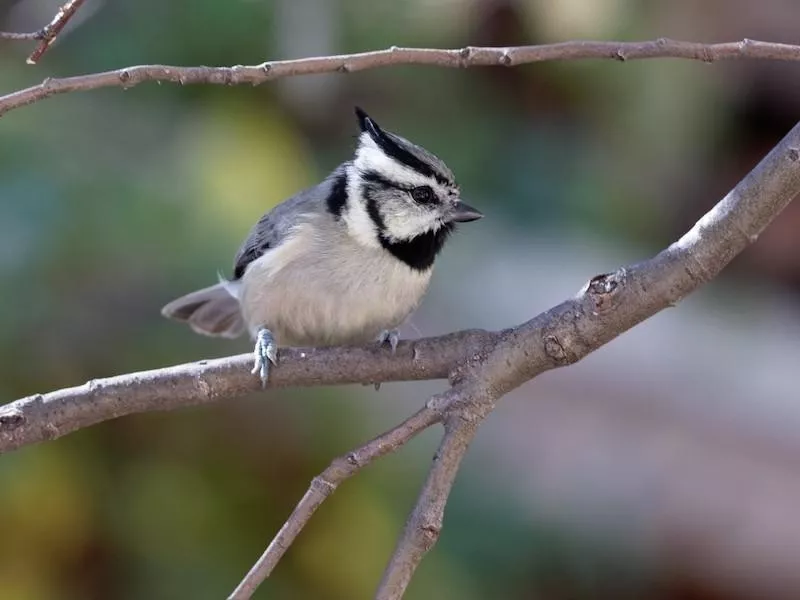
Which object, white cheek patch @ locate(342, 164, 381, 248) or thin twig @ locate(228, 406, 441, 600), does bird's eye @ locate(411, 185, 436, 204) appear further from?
thin twig @ locate(228, 406, 441, 600)

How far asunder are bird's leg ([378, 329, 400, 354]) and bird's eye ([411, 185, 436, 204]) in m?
0.26

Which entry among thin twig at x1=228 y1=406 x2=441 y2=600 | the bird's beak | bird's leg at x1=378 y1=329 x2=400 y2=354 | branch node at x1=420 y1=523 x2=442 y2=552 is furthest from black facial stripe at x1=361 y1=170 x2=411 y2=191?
branch node at x1=420 y1=523 x2=442 y2=552

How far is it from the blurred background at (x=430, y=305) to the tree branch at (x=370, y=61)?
100cm

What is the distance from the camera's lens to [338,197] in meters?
2.10

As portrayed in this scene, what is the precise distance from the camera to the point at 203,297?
2373mm

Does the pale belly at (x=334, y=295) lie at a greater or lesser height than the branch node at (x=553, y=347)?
greater

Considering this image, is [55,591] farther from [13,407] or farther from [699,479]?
[699,479]

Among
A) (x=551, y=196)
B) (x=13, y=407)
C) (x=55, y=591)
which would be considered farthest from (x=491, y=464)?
(x=13, y=407)

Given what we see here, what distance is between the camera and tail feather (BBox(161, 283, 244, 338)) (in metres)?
2.35

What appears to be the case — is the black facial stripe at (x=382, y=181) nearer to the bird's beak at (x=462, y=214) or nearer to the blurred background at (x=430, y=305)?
the bird's beak at (x=462, y=214)

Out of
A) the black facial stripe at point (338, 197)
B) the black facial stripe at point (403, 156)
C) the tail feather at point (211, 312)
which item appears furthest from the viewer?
the tail feather at point (211, 312)

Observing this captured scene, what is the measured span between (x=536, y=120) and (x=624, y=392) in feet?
3.65

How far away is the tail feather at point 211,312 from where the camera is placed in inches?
92.7

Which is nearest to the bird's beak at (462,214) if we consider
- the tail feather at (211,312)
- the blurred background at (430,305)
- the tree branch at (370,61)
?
the blurred background at (430,305)
